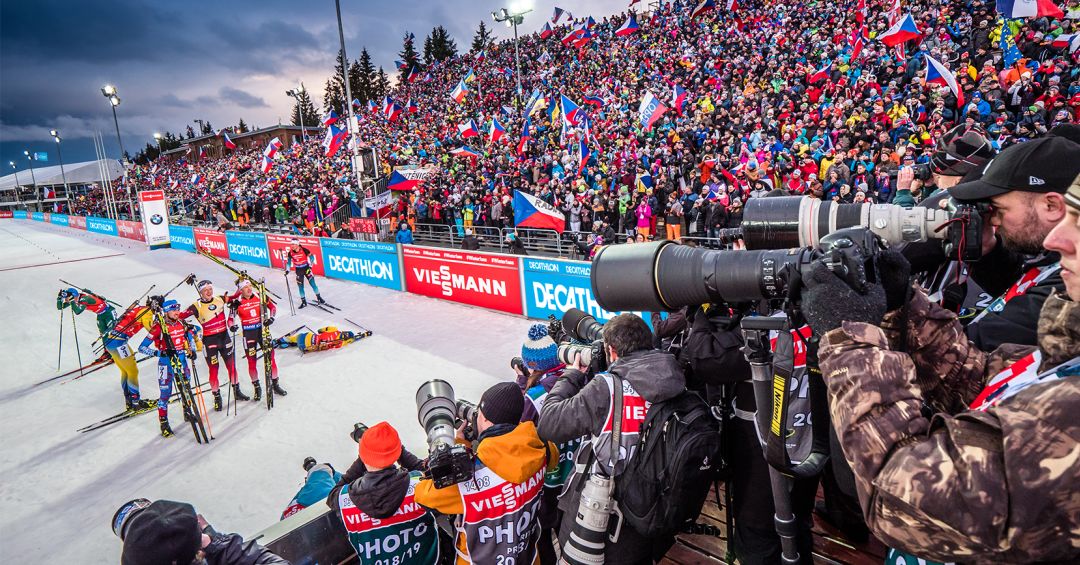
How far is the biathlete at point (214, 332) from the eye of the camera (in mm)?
6930

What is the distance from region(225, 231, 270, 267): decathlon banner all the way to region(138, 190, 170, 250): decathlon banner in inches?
86.1

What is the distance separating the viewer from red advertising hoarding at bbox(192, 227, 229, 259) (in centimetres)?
2173

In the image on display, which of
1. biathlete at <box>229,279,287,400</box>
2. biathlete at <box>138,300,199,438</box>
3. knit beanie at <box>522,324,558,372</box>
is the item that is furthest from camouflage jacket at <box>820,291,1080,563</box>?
biathlete at <box>229,279,287,400</box>

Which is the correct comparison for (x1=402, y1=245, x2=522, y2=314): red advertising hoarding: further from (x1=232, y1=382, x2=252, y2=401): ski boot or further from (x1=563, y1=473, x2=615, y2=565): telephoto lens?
(x1=563, y1=473, x2=615, y2=565): telephoto lens

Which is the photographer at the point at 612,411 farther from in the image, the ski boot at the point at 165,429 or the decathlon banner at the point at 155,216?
the decathlon banner at the point at 155,216

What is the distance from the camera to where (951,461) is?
3.00 ft

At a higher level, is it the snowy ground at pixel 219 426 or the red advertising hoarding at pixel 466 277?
the red advertising hoarding at pixel 466 277

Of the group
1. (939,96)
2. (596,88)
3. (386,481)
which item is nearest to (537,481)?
(386,481)

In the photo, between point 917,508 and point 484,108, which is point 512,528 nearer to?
point 917,508

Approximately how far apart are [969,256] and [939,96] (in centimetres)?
1051

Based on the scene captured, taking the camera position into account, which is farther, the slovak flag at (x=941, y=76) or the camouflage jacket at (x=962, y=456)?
the slovak flag at (x=941, y=76)

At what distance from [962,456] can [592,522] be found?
Answer: 1608mm

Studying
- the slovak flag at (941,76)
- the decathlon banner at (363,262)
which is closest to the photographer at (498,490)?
the slovak flag at (941,76)

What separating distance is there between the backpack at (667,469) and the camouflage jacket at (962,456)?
114 centimetres
